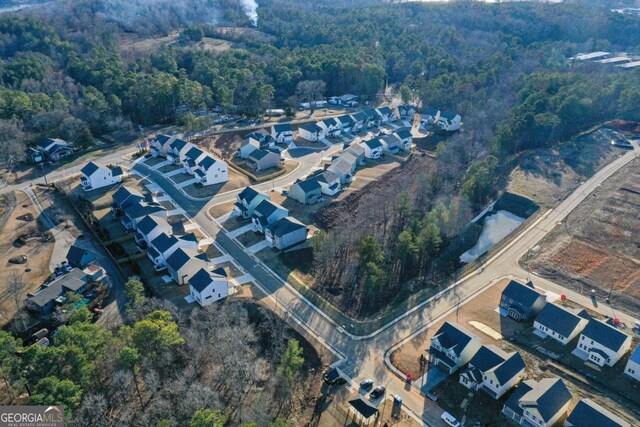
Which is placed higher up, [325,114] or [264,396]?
[264,396]

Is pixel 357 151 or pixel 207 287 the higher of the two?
pixel 207 287

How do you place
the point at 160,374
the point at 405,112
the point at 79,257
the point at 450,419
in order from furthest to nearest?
the point at 405,112 → the point at 79,257 → the point at 160,374 → the point at 450,419

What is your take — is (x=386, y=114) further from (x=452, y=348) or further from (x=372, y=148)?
(x=452, y=348)

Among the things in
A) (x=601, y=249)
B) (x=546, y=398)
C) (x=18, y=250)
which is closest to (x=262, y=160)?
(x=18, y=250)

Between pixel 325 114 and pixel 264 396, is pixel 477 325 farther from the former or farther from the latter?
pixel 325 114

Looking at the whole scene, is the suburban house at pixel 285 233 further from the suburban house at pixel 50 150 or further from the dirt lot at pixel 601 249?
the suburban house at pixel 50 150

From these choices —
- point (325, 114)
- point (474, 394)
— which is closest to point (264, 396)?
point (474, 394)
